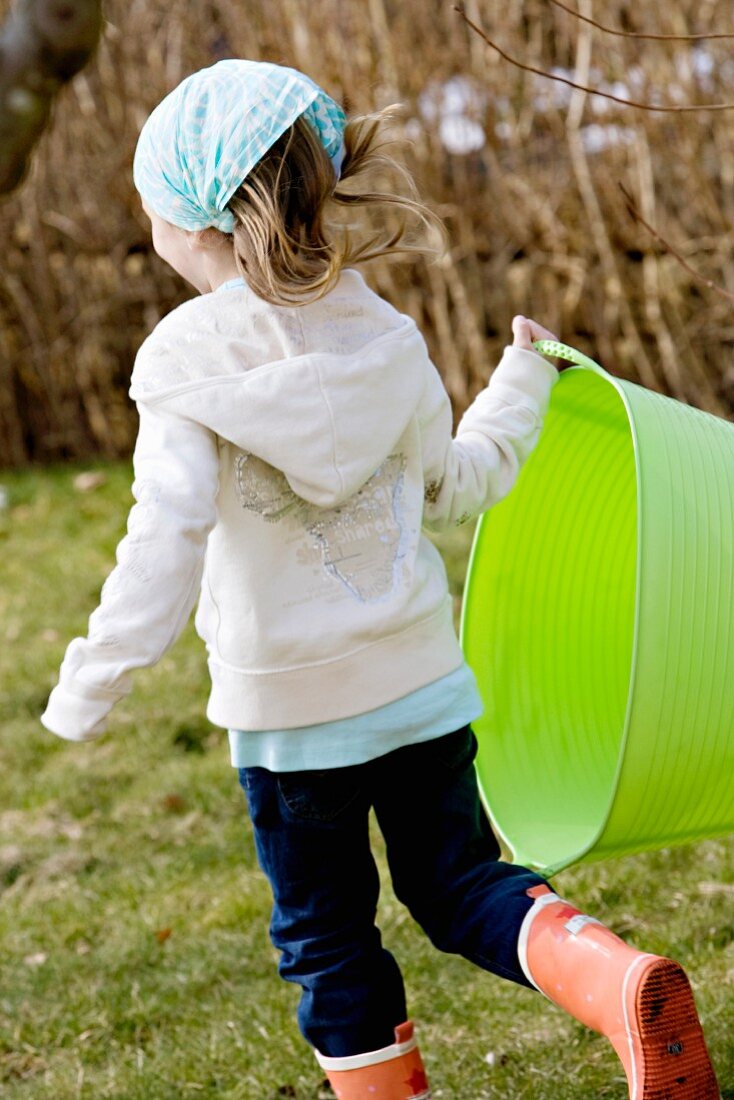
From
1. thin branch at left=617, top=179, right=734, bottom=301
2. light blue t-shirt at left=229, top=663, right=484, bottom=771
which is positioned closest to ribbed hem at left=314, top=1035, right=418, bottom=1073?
light blue t-shirt at left=229, top=663, right=484, bottom=771

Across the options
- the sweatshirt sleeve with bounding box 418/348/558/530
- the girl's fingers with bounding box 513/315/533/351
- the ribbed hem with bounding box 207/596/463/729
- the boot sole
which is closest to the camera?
the boot sole

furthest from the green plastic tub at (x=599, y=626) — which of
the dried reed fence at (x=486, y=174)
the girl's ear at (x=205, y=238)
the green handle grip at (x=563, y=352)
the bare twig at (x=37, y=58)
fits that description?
the dried reed fence at (x=486, y=174)

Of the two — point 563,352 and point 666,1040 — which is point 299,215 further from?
point 666,1040

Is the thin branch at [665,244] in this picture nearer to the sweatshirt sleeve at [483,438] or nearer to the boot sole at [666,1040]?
the sweatshirt sleeve at [483,438]

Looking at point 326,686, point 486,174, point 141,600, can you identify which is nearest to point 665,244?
point 326,686

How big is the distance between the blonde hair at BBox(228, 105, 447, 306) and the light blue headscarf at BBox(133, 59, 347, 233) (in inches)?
1.2

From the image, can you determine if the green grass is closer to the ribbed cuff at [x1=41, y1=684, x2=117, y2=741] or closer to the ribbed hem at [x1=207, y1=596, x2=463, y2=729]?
the ribbed hem at [x1=207, y1=596, x2=463, y2=729]

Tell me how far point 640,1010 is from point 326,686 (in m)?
0.62

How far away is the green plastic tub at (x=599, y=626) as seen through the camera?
7.00 ft

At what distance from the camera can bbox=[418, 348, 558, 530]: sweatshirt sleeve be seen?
2217 millimetres

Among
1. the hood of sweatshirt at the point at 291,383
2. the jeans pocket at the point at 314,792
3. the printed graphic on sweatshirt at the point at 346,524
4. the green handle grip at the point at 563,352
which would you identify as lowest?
the jeans pocket at the point at 314,792

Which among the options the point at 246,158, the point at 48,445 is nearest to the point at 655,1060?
the point at 246,158

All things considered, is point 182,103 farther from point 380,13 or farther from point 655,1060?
point 380,13

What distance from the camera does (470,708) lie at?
7.23ft
